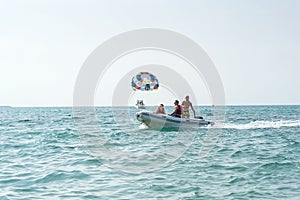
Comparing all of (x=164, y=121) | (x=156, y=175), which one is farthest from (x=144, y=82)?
(x=156, y=175)

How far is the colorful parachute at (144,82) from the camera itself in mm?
28312

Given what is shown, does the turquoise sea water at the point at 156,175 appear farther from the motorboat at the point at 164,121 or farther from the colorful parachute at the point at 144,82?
the colorful parachute at the point at 144,82

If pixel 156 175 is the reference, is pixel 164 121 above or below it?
above

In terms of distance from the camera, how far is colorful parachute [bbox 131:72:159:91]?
28312 mm

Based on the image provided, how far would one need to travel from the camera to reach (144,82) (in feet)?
93.0

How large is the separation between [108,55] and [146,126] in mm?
9960

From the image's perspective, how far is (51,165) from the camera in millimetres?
11789

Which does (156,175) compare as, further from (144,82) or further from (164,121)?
(144,82)

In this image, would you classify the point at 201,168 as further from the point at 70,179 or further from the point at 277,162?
the point at 70,179

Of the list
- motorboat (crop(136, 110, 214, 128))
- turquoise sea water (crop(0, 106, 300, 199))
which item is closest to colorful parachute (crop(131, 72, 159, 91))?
motorboat (crop(136, 110, 214, 128))

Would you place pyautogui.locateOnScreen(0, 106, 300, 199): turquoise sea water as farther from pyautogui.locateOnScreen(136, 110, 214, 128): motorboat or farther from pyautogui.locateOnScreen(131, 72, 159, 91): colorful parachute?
pyautogui.locateOnScreen(131, 72, 159, 91): colorful parachute

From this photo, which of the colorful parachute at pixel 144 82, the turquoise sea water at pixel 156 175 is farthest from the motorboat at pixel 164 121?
the turquoise sea water at pixel 156 175

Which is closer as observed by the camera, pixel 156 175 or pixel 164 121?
pixel 156 175

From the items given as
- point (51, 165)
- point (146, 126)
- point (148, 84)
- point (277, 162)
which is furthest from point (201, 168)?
point (148, 84)
